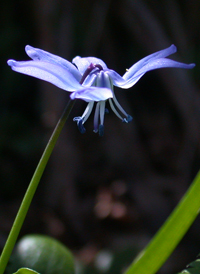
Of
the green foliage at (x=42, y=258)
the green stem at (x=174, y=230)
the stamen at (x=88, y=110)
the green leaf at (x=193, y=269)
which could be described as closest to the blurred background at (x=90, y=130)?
the green foliage at (x=42, y=258)

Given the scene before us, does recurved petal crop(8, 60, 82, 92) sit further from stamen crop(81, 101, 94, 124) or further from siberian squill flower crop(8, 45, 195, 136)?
stamen crop(81, 101, 94, 124)

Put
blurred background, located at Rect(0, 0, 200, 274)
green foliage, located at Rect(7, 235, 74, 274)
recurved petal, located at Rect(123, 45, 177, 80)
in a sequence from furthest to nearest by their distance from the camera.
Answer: blurred background, located at Rect(0, 0, 200, 274) → green foliage, located at Rect(7, 235, 74, 274) → recurved petal, located at Rect(123, 45, 177, 80)

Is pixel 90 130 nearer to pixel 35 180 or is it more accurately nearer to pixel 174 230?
pixel 35 180

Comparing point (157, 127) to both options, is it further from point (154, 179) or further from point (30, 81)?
point (30, 81)

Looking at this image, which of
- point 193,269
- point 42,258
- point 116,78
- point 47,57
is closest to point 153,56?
point 116,78

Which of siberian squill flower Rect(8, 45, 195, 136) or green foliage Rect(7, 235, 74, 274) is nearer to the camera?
siberian squill flower Rect(8, 45, 195, 136)

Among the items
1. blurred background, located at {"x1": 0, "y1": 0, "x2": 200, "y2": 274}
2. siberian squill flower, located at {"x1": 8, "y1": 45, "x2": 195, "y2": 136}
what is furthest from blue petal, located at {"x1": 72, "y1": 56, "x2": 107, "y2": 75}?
blurred background, located at {"x1": 0, "y1": 0, "x2": 200, "y2": 274}
